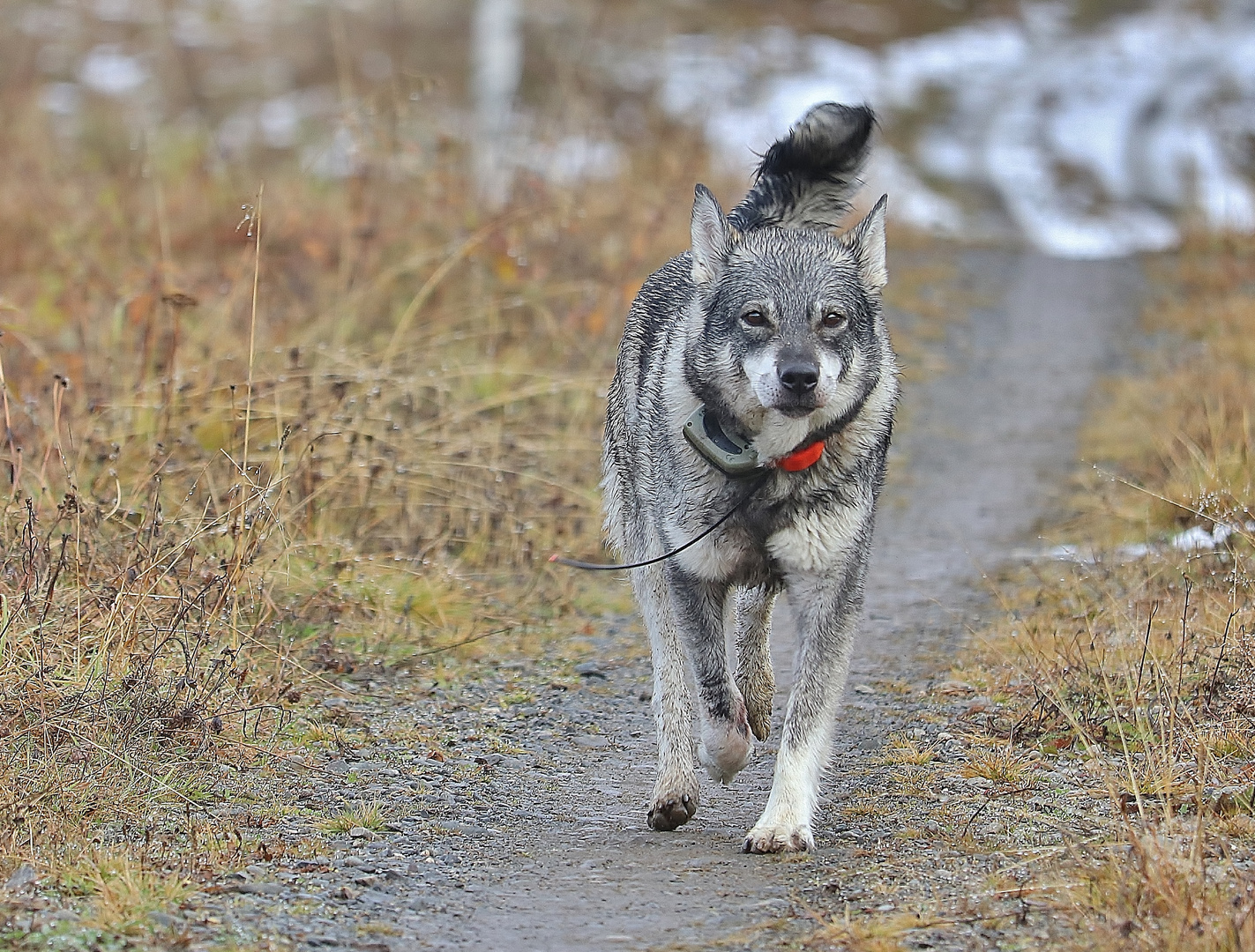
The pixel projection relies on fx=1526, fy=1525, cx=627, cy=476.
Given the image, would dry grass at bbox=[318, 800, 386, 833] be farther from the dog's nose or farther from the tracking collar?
the dog's nose

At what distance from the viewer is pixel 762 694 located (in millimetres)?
5105

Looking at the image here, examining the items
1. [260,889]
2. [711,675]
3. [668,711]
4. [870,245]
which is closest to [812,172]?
[870,245]

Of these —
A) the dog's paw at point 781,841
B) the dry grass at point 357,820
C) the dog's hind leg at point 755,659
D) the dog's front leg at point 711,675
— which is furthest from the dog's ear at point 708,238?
the dry grass at point 357,820

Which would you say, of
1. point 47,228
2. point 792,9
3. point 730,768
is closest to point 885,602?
point 730,768

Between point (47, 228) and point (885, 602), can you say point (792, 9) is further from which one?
point (885, 602)

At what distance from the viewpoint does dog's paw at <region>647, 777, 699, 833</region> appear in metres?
4.38

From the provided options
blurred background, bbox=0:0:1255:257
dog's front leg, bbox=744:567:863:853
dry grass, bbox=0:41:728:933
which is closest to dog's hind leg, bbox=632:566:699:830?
dog's front leg, bbox=744:567:863:853

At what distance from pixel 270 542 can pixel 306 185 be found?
21.8ft

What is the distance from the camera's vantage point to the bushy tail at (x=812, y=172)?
4.97 m

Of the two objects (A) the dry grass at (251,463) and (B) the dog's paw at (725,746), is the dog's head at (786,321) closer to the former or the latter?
(B) the dog's paw at (725,746)

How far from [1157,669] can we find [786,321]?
140 centimetres

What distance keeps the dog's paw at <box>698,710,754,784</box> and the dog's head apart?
810 millimetres

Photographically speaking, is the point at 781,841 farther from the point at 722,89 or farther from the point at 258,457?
the point at 722,89

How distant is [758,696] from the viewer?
5.09 metres
